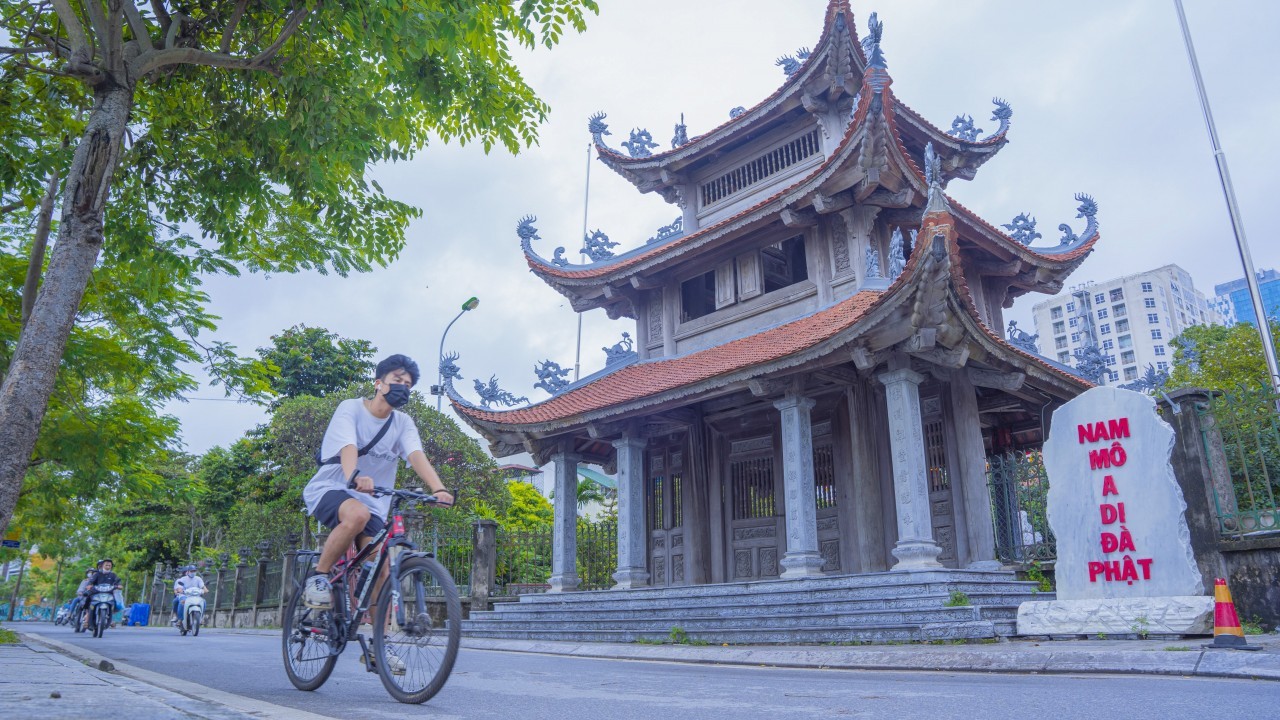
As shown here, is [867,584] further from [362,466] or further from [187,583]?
[187,583]

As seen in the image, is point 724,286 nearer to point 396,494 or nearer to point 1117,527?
point 1117,527

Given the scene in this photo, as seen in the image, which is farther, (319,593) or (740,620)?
(740,620)

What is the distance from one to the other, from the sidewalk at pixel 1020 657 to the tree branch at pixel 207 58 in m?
6.48

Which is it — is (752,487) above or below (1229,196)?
below

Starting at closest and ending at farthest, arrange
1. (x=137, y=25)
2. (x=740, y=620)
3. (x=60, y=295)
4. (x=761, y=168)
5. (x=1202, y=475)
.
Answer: (x=60, y=295)
(x=137, y=25)
(x=1202, y=475)
(x=740, y=620)
(x=761, y=168)

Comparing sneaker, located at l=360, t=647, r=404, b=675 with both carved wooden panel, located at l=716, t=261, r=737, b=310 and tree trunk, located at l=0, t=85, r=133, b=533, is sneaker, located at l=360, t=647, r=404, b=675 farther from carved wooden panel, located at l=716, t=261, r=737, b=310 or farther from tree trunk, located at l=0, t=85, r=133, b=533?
carved wooden panel, located at l=716, t=261, r=737, b=310

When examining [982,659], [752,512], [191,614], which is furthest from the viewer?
[191,614]

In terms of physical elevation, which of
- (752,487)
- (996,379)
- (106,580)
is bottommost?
(106,580)

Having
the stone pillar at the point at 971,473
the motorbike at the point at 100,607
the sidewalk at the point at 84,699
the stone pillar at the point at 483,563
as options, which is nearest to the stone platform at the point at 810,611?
the stone pillar at the point at 971,473

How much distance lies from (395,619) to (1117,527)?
21.9 feet

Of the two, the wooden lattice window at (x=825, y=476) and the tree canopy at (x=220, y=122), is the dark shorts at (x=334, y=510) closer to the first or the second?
the tree canopy at (x=220, y=122)

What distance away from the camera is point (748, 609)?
32.8ft

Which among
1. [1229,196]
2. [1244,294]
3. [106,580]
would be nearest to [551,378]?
[106,580]

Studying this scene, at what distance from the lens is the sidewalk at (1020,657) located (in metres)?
5.39
